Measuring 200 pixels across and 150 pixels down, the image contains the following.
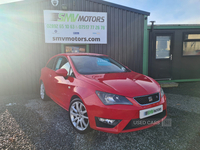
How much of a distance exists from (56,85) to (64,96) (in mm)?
521

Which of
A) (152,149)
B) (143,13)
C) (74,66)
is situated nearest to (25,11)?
(74,66)

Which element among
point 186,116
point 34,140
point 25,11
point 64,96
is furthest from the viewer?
point 25,11

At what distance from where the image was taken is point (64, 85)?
3039 mm

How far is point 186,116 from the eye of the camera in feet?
11.0

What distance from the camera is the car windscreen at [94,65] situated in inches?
121

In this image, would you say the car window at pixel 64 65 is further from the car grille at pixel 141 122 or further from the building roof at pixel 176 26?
the building roof at pixel 176 26

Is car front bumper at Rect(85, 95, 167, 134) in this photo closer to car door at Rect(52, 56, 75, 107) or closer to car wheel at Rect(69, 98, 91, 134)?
car wheel at Rect(69, 98, 91, 134)

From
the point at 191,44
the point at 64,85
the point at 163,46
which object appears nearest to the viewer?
the point at 64,85

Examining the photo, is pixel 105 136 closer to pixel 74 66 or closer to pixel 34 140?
pixel 34 140

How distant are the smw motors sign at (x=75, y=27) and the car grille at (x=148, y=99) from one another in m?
4.41

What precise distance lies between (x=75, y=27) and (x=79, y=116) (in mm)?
4480

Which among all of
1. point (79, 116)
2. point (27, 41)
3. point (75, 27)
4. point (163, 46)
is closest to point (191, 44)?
point (163, 46)

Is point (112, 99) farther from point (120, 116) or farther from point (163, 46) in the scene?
point (163, 46)

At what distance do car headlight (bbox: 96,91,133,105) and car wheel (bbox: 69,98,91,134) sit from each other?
471mm
